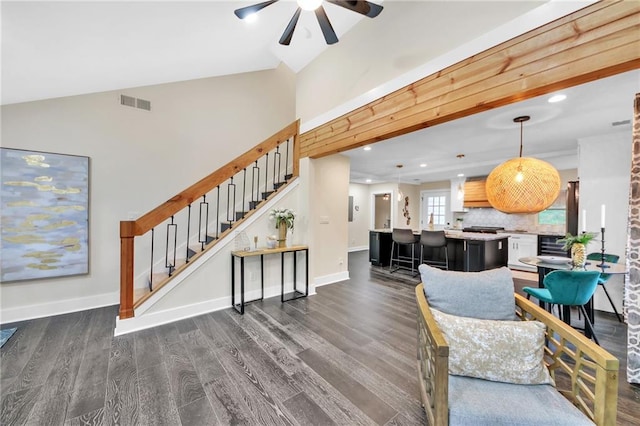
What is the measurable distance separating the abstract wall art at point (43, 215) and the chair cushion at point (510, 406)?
4.28m

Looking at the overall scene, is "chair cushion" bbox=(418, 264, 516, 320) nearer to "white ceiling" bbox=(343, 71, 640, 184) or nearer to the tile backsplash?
"white ceiling" bbox=(343, 71, 640, 184)

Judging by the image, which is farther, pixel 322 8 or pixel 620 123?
pixel 620 123

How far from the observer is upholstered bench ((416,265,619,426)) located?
108cm

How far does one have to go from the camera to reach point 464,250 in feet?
15.9

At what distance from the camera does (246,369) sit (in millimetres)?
2059

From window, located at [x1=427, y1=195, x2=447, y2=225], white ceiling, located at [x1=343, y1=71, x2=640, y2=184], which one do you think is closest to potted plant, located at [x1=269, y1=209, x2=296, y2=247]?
white ceiling, located at [x1=343, y1=71, x2=640, y2=184]

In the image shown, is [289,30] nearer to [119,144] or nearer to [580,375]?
[119,144]

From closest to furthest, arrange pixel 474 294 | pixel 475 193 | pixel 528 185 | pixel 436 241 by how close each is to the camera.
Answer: pixel 474 294, pixel 528 185, pixel 436 241, pixel 475 193

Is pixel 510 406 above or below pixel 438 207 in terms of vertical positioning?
below

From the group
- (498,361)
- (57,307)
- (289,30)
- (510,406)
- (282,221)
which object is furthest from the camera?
(282,221)

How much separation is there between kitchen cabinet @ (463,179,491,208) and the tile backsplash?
46cm

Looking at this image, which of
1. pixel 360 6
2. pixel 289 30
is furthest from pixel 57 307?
pixel 360 6

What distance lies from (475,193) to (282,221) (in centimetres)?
575

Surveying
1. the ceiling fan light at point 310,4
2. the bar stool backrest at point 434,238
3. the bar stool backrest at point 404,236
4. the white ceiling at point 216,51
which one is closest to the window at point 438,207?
Answer: the bar stool backrest at point 404,236
